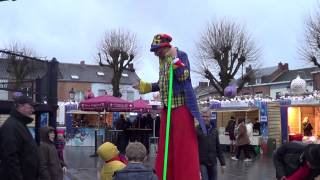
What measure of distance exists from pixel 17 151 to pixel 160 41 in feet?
5.51

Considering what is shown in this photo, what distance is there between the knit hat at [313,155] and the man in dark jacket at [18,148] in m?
2.55

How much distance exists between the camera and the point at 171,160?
16.8 feet

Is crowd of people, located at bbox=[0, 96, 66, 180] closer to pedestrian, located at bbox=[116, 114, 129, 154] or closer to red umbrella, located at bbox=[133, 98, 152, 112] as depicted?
pedestrian, located at bbox=[116, 114, 129, 154]

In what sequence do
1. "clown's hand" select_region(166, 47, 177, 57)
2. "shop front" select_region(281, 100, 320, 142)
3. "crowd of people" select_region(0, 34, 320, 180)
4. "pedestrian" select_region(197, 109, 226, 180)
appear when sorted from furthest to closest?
"shop front" select_region(281, 100, 320, 142)
"pedestrian" select_region(197, 109, 226, 180)
"clown's hand" select_region(166, 47, 177, 57)
"crowd of people" select_region(0, 34, 320, 180)

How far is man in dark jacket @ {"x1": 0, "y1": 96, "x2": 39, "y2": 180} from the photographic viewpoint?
498cm

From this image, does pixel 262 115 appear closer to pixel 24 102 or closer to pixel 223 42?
pixel 223 42

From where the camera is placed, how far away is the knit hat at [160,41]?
516 centimetres

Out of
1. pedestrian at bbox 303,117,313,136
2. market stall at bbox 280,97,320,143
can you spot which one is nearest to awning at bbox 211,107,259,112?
market stall at bbox 280,97,320,143

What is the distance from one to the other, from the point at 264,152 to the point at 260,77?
1547 inches

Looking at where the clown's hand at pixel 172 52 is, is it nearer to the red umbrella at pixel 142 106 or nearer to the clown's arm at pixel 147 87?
the clown's arm at pixel 147 87

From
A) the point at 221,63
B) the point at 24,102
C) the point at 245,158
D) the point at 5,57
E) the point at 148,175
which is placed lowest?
the point at 245,158

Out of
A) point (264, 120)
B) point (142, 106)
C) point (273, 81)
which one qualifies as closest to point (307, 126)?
point (264, 120)

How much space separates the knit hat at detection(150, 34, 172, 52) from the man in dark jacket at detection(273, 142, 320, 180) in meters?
1.45

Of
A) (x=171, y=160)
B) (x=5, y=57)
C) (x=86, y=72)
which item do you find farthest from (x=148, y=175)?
(x=86, y=72)
